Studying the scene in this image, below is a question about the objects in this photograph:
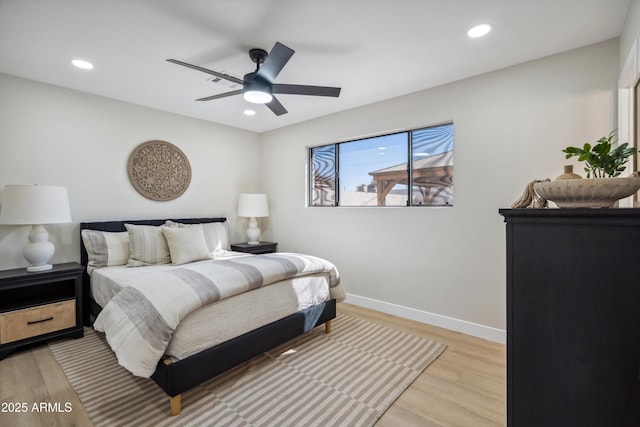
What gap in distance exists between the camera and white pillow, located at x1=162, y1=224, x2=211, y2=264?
3172 mm

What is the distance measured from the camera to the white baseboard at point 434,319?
2.79 m

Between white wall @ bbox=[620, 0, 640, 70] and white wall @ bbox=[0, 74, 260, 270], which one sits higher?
white wall @ bbox=[620, 0, 640, 70]

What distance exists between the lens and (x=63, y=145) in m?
3.12

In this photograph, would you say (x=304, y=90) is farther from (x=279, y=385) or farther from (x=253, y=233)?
(x=253, y=233)

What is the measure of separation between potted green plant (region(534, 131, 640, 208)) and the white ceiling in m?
1.35

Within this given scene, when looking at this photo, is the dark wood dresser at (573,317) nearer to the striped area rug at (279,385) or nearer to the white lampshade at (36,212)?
the striped area rug at (279,385)

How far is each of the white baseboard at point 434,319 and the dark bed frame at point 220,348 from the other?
88 centimetres

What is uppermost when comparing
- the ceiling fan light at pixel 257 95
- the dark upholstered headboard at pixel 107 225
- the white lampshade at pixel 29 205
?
the ceiling fan light at pixel 257 95

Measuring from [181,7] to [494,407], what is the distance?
3.19 meters

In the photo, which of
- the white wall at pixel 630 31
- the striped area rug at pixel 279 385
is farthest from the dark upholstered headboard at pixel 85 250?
the white wall at pixel 630 31

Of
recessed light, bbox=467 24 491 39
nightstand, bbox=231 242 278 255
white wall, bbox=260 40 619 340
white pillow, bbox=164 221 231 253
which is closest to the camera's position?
recessed light, bbox=467 24 491 39

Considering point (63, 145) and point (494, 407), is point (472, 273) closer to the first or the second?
point (494, 407)

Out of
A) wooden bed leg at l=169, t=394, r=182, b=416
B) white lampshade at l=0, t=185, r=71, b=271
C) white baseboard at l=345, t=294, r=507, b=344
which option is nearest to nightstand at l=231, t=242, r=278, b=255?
white baseboard at l=345, t=294, r=507, b=344

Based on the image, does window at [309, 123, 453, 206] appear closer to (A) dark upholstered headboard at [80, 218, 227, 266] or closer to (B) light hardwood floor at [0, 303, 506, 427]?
(B) light hardwood floor at [0, 303, 506, 427]
